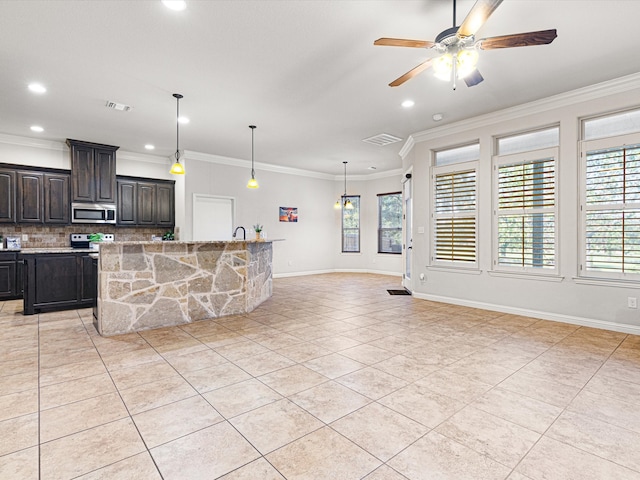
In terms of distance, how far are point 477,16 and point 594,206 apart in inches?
133

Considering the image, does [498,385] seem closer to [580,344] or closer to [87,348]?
[580,344]

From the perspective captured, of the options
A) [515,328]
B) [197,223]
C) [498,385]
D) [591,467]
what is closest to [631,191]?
[515,328]

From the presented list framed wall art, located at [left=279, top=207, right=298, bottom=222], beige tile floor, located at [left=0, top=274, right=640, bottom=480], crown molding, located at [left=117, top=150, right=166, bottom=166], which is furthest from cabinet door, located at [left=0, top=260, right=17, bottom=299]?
framed wall art, located at [left=279, top=207, right=298, bottom=222]

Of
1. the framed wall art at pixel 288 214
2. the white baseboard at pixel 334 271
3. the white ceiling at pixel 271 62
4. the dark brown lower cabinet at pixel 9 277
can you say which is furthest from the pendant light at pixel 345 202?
the dark brown lower cabinet at pixel 9 277

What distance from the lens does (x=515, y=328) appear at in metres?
4.21

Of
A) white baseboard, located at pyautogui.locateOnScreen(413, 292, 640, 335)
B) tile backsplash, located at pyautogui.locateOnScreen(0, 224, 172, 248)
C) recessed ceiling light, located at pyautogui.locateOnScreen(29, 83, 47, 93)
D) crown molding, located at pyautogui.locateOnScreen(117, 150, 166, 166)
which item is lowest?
white baseboard, located at pyautogui.locateOnScreen(413, 292, 640, 335)

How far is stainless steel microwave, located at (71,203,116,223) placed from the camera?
6.37 meters

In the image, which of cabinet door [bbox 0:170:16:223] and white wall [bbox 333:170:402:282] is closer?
cabinet door [bbox 0:170:16:223]

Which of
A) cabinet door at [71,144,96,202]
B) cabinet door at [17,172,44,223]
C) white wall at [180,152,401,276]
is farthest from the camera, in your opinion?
white wall at [180,152,401,276]

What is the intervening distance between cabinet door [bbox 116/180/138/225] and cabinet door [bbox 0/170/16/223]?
1598mm

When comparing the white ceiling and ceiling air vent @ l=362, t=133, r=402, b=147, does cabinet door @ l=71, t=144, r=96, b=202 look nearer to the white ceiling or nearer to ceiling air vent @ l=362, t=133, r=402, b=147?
the white ceiling

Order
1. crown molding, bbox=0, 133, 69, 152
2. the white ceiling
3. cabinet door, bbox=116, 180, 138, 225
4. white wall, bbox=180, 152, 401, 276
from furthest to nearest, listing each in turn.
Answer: white wall, bbox=180, 152, 401, 276
cabinet door, bbox=116, 180, 138, 225
crown molding, bbox=0, 133, 69, 152
the white ceiling

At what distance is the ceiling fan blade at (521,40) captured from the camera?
2294mm

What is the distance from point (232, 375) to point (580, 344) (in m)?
3.62
